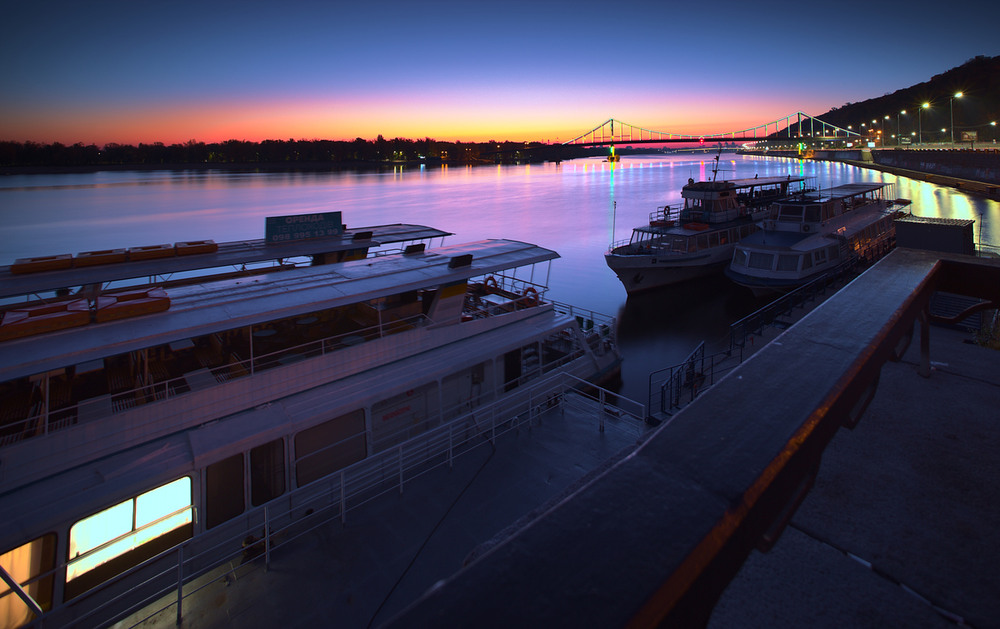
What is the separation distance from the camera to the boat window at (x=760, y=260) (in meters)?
27.3

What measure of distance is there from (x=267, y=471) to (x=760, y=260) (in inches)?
1056

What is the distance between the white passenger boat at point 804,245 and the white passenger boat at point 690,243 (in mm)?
3018

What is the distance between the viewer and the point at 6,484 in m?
7.55

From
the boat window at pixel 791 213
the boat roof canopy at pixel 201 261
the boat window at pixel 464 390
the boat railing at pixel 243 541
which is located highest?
the boat window at pixel 791 213

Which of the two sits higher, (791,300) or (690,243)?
(690,243)

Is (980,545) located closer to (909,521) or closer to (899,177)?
(909,521)

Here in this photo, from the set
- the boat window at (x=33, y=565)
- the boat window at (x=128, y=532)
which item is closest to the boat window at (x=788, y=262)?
the boat window at (x=128, y=532)

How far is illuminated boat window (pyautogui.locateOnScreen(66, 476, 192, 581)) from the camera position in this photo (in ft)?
24.1

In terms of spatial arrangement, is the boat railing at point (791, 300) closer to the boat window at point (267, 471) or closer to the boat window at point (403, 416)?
the boat window at point (403, 416)

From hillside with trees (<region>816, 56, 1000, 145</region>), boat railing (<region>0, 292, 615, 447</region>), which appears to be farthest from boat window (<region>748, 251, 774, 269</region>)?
hillside with trees (<region>816, 56, 1000, 145</region>)

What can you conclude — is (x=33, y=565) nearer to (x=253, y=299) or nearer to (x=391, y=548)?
(x=391, y=548)

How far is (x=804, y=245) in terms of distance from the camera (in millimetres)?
27000

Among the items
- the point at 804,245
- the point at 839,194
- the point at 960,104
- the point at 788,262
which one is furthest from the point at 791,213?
the point at 960,104

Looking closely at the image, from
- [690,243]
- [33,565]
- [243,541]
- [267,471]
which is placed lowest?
[243,541]
